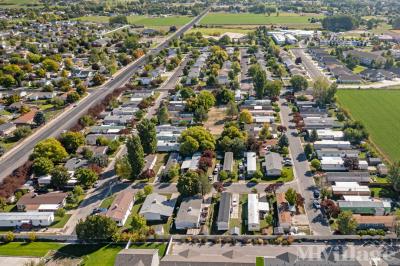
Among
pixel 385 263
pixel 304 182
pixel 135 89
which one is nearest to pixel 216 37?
pixel 135 89

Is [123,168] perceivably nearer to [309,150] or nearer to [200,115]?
[200,115]

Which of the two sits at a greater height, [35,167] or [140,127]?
[140,127]

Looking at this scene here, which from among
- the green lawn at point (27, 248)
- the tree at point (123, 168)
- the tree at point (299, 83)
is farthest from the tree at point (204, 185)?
the tree at point (299, 83)

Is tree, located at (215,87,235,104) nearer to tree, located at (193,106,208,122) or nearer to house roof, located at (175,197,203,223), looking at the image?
tree, located at (193,106,208,122)

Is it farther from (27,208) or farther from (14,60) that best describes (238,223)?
(14,60)

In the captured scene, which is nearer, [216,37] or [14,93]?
[14,93]

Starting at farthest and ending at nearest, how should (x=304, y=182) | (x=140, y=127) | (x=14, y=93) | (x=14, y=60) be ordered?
(x=14, y=60), (x=14, y=93), (x=140, y=127), (x=304, y=182)

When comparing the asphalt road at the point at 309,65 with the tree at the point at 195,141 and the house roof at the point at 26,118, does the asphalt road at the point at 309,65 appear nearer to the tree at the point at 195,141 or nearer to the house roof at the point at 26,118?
the tree at the point at 195,141
